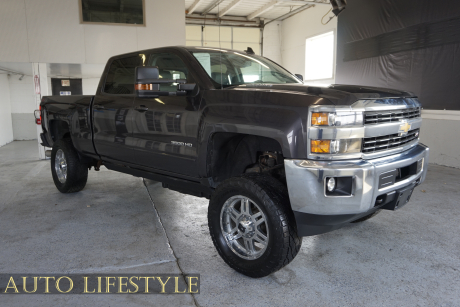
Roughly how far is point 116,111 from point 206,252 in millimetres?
1748

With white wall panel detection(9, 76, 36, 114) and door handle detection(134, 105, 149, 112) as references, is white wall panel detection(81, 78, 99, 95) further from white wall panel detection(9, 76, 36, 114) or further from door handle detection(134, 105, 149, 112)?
door handle detection(134, 105, 149, 112)

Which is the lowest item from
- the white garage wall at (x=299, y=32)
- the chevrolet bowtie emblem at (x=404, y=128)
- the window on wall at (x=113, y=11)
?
the chevrolet bowtie emblem at (x=404, y=128)

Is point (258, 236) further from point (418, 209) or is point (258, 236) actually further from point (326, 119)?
point (418, 209)

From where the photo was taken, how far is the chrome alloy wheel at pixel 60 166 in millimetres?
4867

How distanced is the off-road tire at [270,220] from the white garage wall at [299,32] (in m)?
11.5

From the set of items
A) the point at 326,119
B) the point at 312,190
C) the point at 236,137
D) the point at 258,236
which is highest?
the point at 326,119

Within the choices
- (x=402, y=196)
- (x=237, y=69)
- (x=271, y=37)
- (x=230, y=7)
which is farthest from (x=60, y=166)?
(x=271, y=37)

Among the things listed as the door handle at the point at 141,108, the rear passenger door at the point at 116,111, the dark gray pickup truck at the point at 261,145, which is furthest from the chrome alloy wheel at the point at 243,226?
the rear passenger door at the point at 116,111

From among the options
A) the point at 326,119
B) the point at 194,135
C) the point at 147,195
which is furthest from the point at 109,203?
the point at 326,119

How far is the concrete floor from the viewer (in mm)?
2338

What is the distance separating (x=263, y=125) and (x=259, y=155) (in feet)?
1.82

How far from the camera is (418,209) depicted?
414cm

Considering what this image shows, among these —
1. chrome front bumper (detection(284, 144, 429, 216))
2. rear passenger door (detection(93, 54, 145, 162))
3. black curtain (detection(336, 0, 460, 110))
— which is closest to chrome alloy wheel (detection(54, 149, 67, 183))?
rear passenger door (detection(93, 54, 145, 162))

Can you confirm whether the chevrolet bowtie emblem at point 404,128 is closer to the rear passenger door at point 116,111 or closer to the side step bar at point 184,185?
the side step bar at point 184,185
